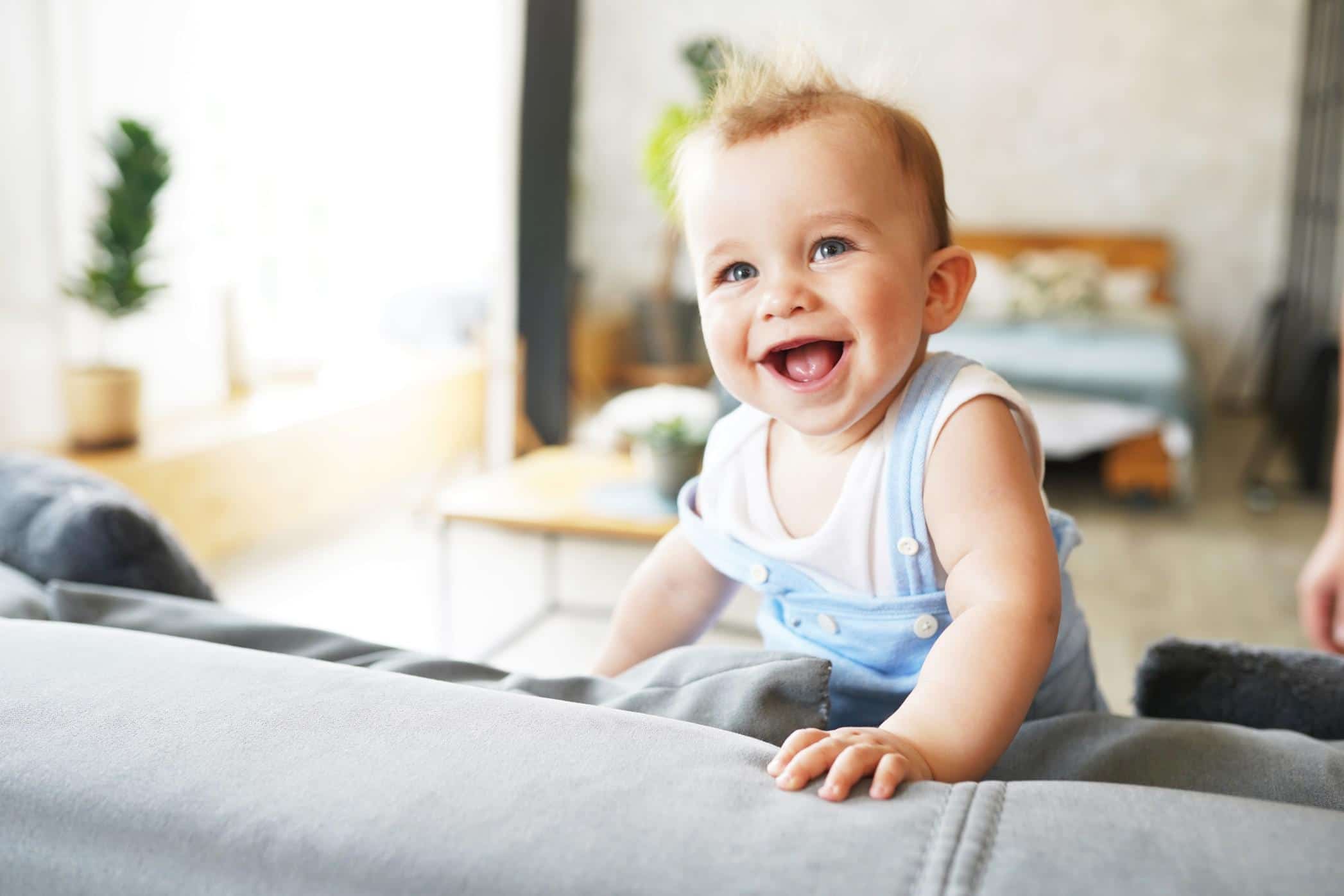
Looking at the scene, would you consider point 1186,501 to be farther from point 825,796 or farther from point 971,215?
point 825,796

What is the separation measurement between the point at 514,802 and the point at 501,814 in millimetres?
11

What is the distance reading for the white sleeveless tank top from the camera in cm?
85

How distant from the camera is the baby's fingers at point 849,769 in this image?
20.5 inches

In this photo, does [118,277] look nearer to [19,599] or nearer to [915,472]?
[19,599]

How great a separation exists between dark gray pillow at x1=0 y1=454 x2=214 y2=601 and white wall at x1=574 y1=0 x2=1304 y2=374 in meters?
6.07

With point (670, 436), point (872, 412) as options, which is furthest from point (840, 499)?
point (670, 436)

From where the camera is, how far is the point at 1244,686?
838mm

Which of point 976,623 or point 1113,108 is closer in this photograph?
point 976,623

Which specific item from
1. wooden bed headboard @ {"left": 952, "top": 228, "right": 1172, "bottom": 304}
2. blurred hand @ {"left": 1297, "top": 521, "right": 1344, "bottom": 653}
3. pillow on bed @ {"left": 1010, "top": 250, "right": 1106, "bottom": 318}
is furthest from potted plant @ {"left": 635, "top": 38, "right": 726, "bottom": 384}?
blurred hand @ {"left": 1297, "top": 521, "right": 1344, "bottom": 653}

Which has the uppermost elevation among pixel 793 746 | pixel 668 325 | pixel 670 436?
pixel 793 746

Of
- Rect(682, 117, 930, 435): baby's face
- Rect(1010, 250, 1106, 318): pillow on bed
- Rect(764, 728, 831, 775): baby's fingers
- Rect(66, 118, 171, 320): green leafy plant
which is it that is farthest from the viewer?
Rect(1010, 250, 1106, 318): pillow on bed

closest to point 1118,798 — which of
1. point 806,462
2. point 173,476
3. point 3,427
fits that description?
point 806,462

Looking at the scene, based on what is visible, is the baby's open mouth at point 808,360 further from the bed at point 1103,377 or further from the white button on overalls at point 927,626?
the bed at point 1103,377

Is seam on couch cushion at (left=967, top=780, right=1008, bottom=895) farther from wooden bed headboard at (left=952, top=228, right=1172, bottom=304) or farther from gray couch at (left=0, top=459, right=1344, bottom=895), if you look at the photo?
wooden bed headboard at (left=952, top=228, right=1172, bottom=304)
